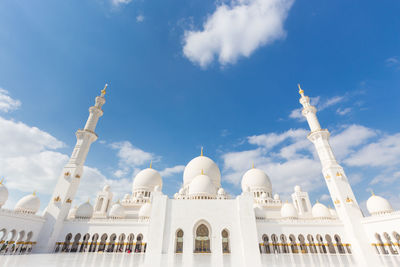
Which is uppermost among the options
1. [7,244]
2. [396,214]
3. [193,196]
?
[193,196]

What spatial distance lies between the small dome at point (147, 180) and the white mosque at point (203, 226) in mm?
7537

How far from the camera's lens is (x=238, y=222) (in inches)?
804

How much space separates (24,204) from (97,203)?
8775 mm

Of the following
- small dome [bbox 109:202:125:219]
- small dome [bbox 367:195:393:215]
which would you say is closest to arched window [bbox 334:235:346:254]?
small dome [bbox 367:195:393:215]

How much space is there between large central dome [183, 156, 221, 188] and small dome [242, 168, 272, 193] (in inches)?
198

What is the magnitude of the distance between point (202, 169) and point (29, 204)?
21593 millimetres

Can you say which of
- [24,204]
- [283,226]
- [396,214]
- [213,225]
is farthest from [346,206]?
[24,204]

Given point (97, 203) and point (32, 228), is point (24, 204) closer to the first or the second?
point (32, 228)

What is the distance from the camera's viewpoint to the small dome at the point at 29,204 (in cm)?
2077

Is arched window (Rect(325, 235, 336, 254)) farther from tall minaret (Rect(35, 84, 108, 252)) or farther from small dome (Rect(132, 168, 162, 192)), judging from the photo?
tall minaret (Rect(35, 84, 108, 252))

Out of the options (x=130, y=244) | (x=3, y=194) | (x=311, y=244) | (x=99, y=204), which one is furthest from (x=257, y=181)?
(x=3, y=194)

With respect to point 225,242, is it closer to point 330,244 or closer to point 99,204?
point 330,244

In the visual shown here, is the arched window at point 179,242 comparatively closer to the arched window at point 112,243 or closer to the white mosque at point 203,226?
the white mosque at point 203,226

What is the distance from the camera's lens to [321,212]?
79.5ft
